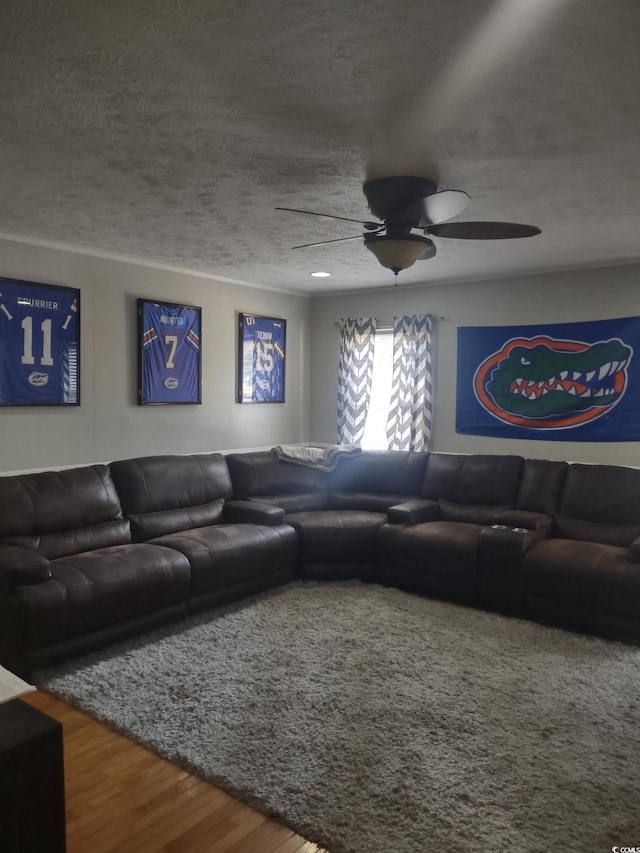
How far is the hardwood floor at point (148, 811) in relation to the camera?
6.54 ft

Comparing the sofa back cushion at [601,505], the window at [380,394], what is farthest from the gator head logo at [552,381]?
the window at [380,394]

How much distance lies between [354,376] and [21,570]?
12.2 feet

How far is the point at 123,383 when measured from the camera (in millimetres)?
4672

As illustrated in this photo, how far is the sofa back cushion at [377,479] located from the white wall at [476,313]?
424mm

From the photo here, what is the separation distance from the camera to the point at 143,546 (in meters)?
3.87

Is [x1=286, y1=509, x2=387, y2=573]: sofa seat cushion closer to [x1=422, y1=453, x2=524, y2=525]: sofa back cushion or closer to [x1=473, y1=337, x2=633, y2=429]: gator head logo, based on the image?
[x1=422, y1=453, x2=524, y2=525]: sofa back cushion

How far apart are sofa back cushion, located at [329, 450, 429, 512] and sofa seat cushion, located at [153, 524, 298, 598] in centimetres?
93

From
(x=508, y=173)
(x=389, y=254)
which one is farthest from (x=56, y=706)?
(x=508, y=173)

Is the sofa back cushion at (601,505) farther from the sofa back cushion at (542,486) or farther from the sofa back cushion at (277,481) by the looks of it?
the sofa back cushion at (277,481)

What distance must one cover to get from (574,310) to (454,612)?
2.53m

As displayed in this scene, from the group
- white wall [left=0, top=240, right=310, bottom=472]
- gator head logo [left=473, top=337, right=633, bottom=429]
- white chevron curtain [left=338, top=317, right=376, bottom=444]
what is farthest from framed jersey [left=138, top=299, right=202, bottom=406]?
gator head logo [left=473, top=337, right=633, bottom=429]

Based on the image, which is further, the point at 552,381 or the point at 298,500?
the point at 298,500

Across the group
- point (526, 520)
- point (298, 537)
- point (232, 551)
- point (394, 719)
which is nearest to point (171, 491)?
point (232, 551)

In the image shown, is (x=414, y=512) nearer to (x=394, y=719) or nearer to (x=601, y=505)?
(x=601, y=505)
